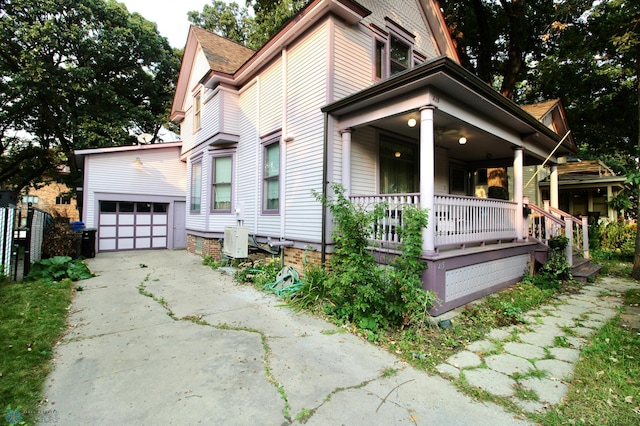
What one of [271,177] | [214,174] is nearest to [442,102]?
[271,177]

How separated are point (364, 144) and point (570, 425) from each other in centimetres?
579

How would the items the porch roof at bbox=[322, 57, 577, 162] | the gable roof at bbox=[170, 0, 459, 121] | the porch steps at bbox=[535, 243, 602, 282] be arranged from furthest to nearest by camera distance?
1. the porch steps at bbox=[535, 243, 602, 282]
2. the gable roof at bbox=[170, 0, 459, 121]
3. the porch roof at bbox=[322, 57, 577, 162]

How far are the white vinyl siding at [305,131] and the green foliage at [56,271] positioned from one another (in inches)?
201

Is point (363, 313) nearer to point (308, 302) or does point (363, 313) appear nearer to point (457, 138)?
point (308, 302)

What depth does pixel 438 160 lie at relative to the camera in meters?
9.40

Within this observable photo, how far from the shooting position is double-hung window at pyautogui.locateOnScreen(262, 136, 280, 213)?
8047mm

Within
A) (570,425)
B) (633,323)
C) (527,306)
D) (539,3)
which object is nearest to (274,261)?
(527,306)

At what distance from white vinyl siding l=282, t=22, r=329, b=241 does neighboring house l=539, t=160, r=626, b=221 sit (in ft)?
47.8

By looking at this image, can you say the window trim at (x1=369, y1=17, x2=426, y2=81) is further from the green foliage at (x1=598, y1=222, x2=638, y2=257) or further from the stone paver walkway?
the green foliage at (x1=598, y1=222, x2=638, y2=257)

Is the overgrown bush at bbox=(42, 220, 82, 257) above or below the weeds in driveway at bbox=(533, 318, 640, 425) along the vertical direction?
above

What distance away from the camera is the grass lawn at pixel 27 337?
8.64 ft

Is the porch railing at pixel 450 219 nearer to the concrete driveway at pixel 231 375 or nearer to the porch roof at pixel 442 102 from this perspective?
the porch roof at pixel 442 102

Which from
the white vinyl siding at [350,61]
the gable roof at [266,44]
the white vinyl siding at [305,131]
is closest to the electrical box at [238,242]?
the white vinyl siding at [305,131]

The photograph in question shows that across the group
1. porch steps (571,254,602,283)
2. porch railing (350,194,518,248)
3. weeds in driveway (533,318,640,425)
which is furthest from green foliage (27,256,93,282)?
porch steps (571,254,602,283)
